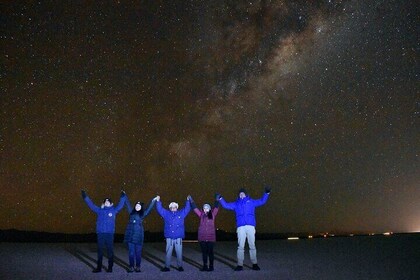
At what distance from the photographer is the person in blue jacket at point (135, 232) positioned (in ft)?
A: 35.5

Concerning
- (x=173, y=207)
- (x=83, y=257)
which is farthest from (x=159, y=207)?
(x=83, y=257)

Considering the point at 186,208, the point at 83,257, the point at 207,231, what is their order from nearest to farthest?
1. the point at 207,231
2. the point at 186,208
3. the point at 83,257

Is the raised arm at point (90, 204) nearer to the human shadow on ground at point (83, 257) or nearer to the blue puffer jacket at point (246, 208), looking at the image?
the human shadow on ground at point (83, 257)

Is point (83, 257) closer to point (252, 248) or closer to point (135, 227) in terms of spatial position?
point (135, 227)

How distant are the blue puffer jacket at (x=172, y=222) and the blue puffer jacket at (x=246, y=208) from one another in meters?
1.11

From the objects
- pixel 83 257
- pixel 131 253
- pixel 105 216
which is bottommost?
pixel 83 257

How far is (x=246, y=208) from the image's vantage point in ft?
37.0

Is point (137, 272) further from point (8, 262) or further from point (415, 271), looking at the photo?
point (415, 271)

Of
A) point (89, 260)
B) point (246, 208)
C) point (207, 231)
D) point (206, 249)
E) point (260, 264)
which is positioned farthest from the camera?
point (89, 260)

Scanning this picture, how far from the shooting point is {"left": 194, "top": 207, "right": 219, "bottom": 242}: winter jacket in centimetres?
1095

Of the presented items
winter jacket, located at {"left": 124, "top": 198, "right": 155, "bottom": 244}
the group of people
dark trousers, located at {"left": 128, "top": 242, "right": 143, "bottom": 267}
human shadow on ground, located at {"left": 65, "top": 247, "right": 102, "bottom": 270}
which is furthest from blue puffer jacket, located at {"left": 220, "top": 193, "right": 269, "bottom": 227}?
human shadow on ground, located at {"left": 65, "top": 247, "right": 102, "bottom": 270}

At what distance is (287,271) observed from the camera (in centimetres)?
1051

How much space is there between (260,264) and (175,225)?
8.41 ft

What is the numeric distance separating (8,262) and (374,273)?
9119 millimetres
